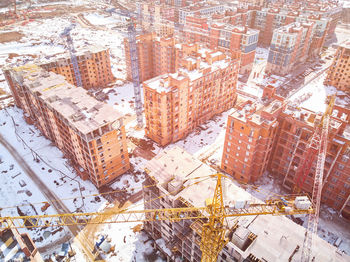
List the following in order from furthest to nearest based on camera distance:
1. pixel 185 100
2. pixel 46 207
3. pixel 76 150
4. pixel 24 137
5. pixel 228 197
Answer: pixel 24 137
pixel 185 100
pixel 76 150
pixel 46 207
pixel 228 197

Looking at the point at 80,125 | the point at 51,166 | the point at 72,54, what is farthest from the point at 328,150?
the point at 72,54

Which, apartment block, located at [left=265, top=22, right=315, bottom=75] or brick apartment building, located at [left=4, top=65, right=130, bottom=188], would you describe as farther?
apartment block, located at [left=265, top=22, right=315, bottom=75]

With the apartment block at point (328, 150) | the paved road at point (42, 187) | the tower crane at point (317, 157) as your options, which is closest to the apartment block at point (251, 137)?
the apartment block at point (328, 150)

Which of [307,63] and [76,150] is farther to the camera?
[307,63]

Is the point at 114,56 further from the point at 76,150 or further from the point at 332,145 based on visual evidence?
the point at 332,145

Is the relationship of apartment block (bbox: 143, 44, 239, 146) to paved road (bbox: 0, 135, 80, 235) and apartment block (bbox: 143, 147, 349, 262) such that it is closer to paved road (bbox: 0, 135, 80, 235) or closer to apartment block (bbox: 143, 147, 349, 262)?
apartment block (bbox: 143, 147, 349, 262)

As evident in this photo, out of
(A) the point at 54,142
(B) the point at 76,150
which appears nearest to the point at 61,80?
(A) the point at 54,142

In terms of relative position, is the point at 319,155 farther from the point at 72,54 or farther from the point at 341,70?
the point at 72,54

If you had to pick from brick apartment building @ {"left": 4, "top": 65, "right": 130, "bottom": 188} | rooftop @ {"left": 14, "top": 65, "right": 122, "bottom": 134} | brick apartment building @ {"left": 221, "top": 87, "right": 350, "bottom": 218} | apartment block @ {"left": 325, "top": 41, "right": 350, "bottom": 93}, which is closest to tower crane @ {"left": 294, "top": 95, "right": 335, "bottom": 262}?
brick apartment building @ {"left": 221, "top": 87, "right": 350, "bottom": 218}
